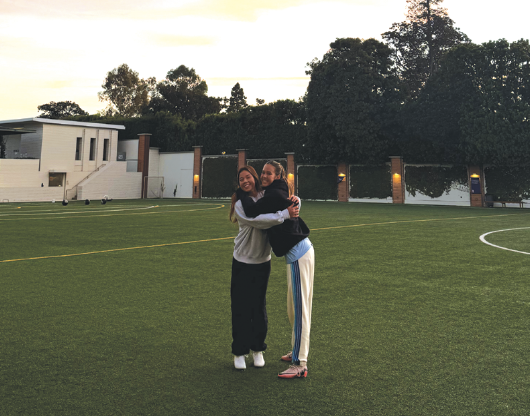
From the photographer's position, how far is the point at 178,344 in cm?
502

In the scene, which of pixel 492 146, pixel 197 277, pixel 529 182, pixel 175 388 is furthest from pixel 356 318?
pixel 529 182

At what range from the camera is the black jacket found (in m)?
4.16

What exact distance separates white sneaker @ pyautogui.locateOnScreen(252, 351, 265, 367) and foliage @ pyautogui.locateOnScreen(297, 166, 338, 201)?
38.6m

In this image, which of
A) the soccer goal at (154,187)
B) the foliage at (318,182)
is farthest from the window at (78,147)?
the foliage at (318,182)

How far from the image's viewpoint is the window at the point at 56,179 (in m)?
42.0

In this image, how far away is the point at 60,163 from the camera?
42.8 meters

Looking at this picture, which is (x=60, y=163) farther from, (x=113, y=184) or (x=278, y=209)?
(x=278, y=209)

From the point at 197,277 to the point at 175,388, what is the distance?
4.67 meters

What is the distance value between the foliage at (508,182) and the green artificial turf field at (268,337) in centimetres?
2689

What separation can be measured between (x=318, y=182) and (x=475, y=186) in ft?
43.6

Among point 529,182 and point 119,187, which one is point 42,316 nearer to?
point 529,182

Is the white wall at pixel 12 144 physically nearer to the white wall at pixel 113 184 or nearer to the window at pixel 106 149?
the white wall at pixel 113 184

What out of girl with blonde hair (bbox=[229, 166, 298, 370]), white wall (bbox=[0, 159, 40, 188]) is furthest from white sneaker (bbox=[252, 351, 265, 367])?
white wall (bbox=[0, 159, 40, 188])

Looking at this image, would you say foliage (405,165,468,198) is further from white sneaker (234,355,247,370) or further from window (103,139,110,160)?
white sneaker (234,355,247,370)
